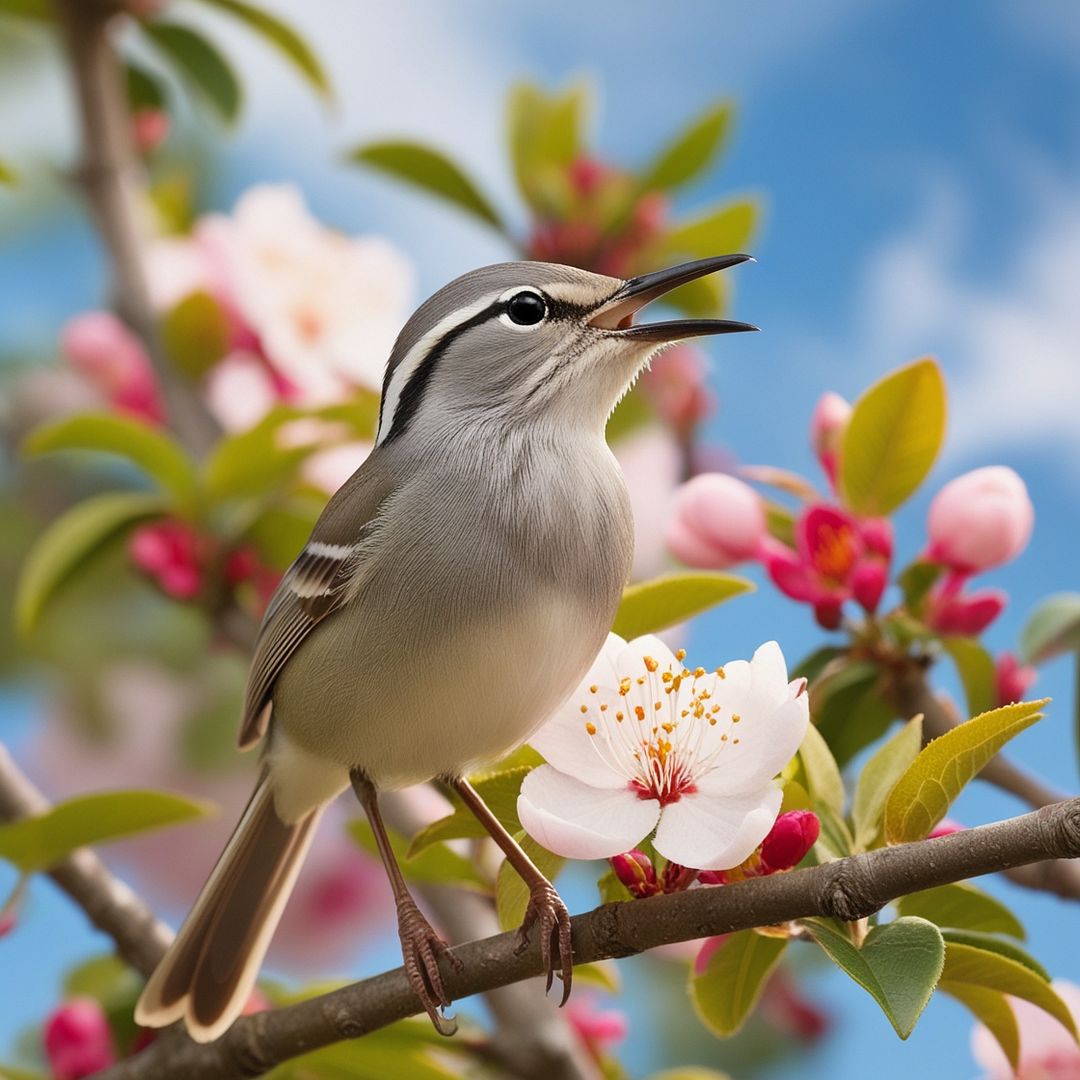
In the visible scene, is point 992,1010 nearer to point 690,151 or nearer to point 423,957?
point 423,957

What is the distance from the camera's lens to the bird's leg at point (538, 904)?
1.97 meters

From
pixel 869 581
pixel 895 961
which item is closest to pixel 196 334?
pixel 869 581

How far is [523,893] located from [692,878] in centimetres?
30

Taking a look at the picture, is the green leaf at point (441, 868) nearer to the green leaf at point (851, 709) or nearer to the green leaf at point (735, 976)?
the green leaf at point (735, 976)

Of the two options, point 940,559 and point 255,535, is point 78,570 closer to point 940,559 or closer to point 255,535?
point 255,535

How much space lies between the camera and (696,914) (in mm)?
1777

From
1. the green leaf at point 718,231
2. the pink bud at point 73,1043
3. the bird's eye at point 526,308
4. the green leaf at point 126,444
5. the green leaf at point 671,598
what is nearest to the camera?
the green leaf at point 671,598

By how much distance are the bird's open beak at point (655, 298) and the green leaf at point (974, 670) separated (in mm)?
941

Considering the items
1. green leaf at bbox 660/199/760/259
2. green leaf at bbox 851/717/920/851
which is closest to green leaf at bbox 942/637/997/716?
green leaf at bbox 851/717/920/851

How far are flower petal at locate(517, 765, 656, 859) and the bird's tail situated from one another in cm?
99

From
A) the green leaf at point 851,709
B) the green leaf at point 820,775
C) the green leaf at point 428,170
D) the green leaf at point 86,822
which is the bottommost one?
the green leaf at point 86,822

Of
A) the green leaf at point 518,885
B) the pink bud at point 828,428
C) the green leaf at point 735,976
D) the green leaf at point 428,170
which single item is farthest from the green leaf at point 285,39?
the green leaf at point 735,976

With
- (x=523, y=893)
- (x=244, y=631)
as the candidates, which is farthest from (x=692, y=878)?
(x=244, y=631)

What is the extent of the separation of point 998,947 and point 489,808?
2.42 ft
